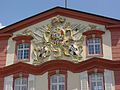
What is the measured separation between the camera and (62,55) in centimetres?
2653

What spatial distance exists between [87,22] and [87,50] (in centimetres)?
249

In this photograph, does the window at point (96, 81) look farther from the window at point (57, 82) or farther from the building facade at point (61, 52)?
the window at point (57, 82)

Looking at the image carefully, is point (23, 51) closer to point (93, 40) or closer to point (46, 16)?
point (46, 16)

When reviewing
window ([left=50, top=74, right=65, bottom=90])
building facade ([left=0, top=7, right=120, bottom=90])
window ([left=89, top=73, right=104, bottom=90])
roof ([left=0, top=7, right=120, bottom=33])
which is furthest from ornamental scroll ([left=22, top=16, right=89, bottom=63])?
window ([left=89, top=73, right=104, bottom=90])

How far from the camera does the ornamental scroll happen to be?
2661 centimetres

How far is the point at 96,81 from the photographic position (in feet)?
83.5

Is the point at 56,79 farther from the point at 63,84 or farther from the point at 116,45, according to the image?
the point at 116,45

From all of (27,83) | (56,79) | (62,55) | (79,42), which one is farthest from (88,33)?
(27,83)

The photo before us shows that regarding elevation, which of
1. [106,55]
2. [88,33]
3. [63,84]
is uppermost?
[88,33]

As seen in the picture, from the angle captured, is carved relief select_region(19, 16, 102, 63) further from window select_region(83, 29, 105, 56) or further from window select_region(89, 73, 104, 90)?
window select_region(89, 73, 104, 90)

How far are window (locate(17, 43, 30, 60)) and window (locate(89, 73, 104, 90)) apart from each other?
553 cm

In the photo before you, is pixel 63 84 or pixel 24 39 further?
pixel 24 39

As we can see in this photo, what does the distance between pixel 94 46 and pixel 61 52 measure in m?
2.61

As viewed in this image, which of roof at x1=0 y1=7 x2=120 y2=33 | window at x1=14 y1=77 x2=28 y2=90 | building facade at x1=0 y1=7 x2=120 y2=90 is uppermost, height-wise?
roof at x1=0 y1=7 x2=120 y2=33
